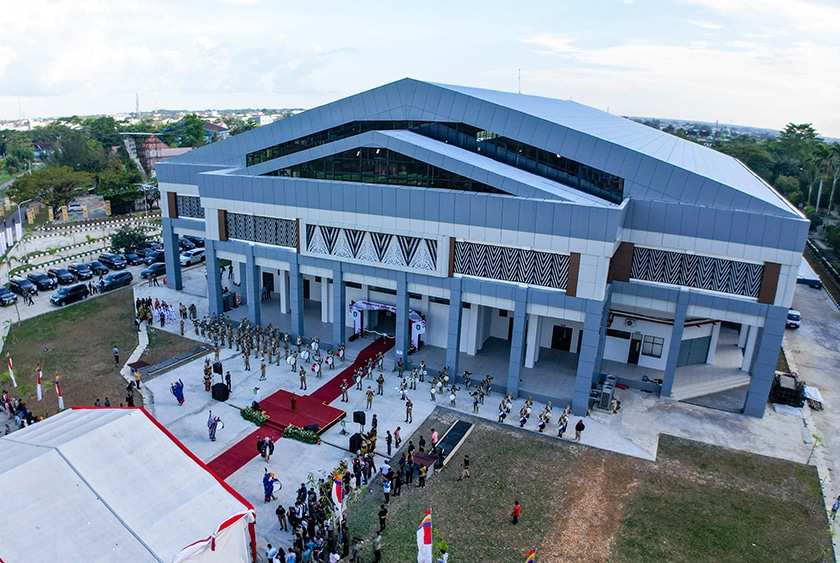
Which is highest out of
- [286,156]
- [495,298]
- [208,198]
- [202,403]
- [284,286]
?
[286,156]

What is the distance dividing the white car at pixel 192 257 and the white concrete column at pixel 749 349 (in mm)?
40065

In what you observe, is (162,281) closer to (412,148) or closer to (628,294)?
(412,148)

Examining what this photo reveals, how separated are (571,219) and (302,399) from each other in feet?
47.4

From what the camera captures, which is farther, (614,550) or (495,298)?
(495,298)

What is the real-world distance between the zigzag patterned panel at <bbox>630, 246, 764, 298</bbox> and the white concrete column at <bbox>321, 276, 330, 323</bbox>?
16.9 metres

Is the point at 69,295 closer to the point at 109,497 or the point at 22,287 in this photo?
the point at 22,287

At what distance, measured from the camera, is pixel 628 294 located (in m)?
27.3

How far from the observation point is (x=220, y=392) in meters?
25.6

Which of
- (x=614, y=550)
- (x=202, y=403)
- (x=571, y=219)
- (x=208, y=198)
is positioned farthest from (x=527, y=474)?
(x=208, y=198)

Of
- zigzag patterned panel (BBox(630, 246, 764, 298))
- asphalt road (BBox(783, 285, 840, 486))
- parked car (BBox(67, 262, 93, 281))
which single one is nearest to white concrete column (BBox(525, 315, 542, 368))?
zigzag patterned panel (BBox(630, 246, 764, 298))

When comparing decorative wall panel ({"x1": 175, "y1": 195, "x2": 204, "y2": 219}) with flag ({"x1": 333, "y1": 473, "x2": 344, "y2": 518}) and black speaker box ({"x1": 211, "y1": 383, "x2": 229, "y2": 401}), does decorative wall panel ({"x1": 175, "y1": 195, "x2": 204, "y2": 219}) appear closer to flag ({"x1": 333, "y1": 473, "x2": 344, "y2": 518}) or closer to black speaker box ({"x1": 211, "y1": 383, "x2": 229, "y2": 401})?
black speaker box ({"x1": 211, "y1": 383, "x2": 229, "y2": 401})

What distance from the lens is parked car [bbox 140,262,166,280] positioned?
43594 mm

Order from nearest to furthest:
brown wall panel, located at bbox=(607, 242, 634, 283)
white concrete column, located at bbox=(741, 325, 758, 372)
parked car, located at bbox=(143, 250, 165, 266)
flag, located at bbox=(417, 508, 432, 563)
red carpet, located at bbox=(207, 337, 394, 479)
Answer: flag, located at bbox=(417, 508, 432, 563) → red carpet, located at bbox=(207, 337, 394, 479) → brown wall panel, located at bbox=(607, 242, 634, 283) → white concrete column, located at bbox=(741, 325, 758, 372) → parked car, located at bbox=(143, 250, 165, 266)

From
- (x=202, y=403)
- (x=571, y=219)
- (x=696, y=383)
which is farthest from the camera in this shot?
(x=696, y=383)
